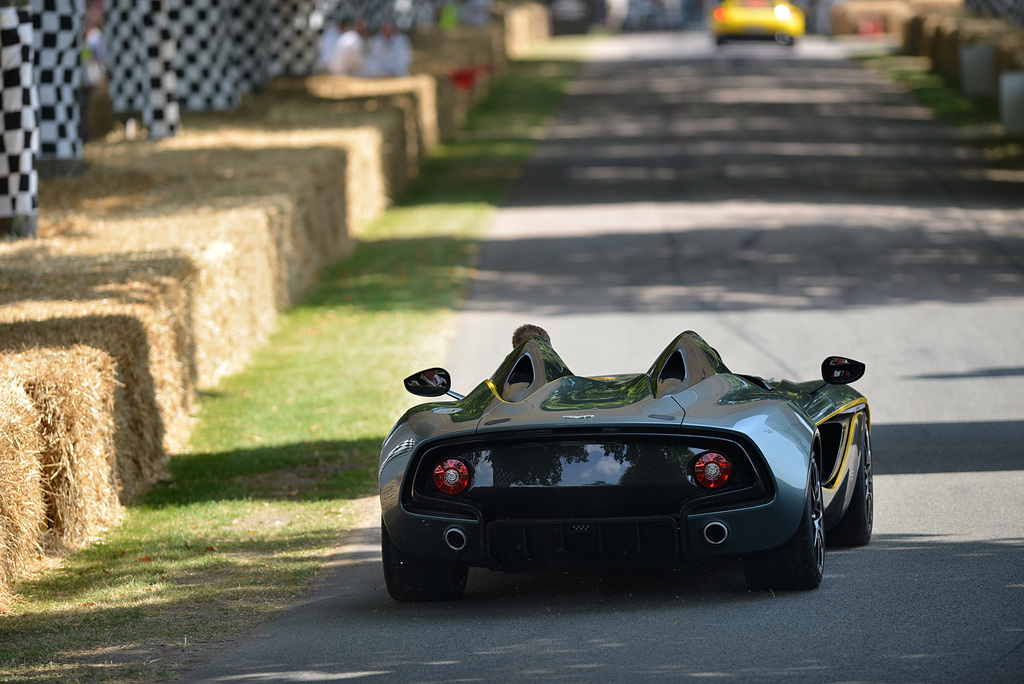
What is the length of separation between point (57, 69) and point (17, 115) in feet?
13.7

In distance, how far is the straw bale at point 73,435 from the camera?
748 cm

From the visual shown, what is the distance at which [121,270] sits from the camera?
11500mm

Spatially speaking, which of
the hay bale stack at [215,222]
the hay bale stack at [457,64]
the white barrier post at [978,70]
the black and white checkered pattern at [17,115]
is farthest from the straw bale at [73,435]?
the white barrier post at [978,70]

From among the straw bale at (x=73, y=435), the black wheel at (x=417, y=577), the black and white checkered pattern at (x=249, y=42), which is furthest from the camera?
the black and white checkered pattern at (x=249, y=42)

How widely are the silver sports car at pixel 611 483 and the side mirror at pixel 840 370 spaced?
792 mm

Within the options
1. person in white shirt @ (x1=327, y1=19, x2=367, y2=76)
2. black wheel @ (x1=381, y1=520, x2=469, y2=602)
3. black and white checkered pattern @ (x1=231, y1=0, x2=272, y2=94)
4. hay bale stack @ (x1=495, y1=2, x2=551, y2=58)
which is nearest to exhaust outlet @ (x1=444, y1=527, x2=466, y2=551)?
black wheel @ (x1=381, y1=520, x2=469, y2=602)

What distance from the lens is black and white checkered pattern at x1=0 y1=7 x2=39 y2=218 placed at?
1290 cm

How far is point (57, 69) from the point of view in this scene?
55.6 feet

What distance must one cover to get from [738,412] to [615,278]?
11.0m

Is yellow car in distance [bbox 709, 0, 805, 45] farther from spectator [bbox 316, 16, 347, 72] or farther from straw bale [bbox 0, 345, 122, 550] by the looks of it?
straw bale [bbox 0, 345, 122, 550]

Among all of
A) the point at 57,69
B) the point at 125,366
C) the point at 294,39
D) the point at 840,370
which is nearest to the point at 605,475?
the point at 840,370

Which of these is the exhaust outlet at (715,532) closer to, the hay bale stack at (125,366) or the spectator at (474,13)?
the hay bale stack at (125,366)

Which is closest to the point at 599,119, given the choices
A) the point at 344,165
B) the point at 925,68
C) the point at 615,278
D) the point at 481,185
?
the point at 481,185

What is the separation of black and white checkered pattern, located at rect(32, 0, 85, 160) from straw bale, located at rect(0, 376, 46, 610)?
34.5 feet
